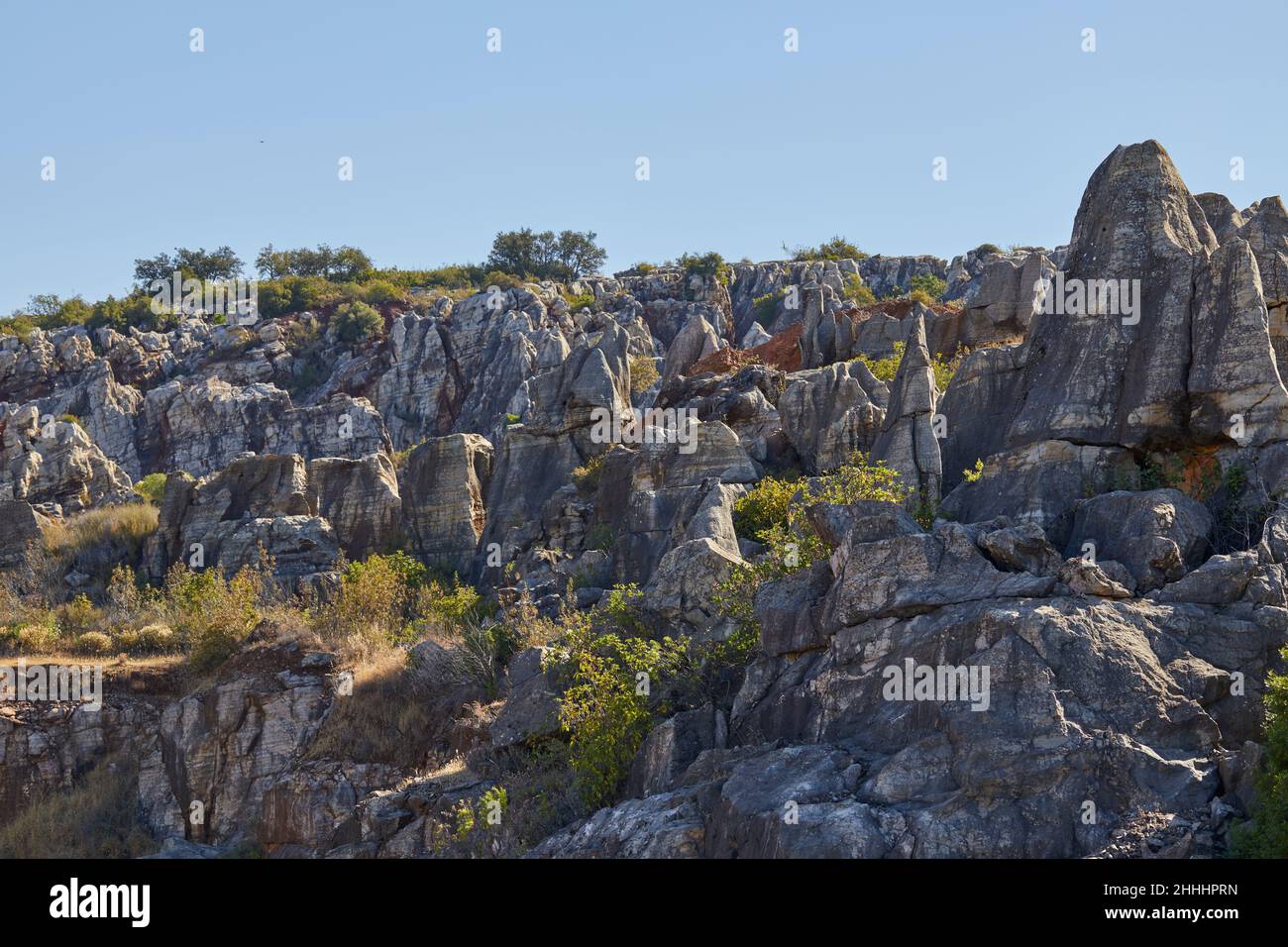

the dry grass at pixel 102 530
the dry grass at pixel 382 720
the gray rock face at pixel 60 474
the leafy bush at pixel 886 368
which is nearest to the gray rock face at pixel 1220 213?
the leafy bush at pixel 886 368

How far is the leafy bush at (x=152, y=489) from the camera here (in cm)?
4768

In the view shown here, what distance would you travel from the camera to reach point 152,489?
50312 mm

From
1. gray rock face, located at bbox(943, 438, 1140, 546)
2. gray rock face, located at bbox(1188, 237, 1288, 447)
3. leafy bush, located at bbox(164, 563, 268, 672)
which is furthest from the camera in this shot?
leafy bush, located at bbox(164, 563, 268, 672)

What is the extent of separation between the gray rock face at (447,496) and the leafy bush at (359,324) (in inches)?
1332

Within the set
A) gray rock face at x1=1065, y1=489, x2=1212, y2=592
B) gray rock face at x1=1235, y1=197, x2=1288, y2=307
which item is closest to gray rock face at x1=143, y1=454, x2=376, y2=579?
gray rock face at x1=1235, y1=197, x2=1288, y2=307

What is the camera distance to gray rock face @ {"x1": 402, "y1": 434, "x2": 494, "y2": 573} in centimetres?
3791

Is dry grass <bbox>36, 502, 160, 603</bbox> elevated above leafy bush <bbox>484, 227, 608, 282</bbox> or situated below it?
below

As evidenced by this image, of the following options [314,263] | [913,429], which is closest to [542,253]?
[314,263]

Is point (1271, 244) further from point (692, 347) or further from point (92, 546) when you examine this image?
point (92, 546)

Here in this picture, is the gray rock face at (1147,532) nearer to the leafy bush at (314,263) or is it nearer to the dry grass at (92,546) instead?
the dry grass at (92,546)

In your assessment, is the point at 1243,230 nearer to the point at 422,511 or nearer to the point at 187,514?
the point at 422,511

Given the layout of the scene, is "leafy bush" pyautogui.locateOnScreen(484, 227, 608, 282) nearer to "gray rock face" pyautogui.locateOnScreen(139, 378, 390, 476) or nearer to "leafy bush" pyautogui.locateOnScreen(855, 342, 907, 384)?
"gray rock face" pyautogui.locateOnScreen(139, 378, 390, 476)

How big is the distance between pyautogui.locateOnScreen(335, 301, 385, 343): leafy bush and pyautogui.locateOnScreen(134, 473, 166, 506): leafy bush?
20376mm
